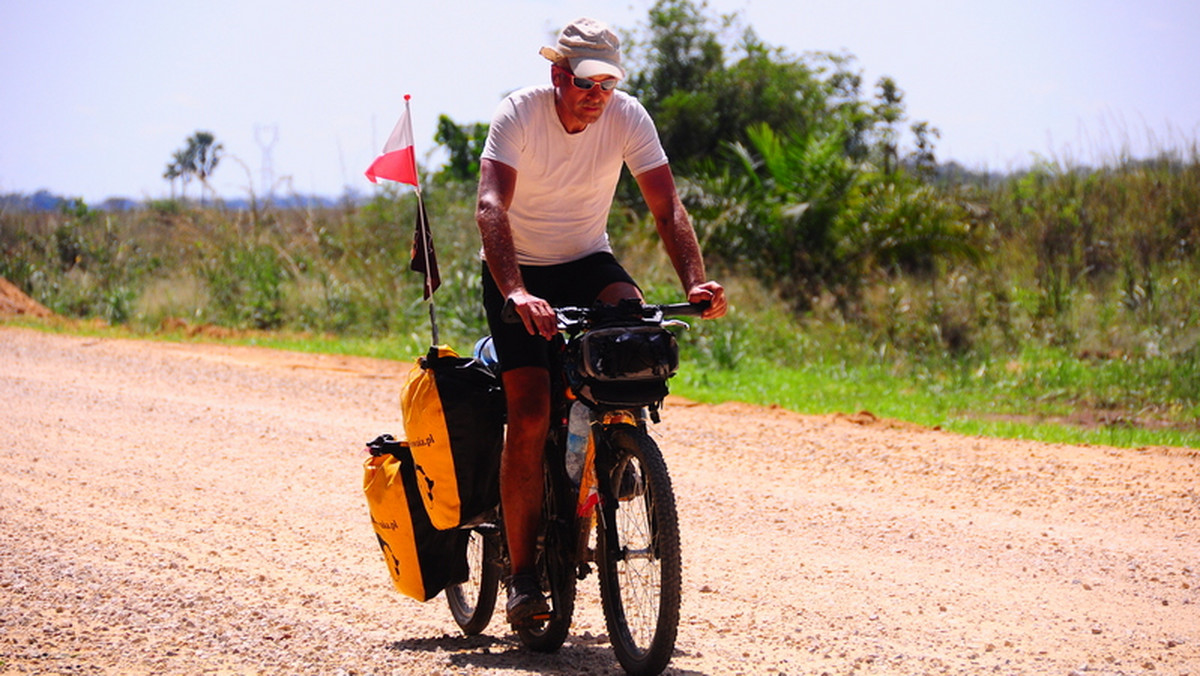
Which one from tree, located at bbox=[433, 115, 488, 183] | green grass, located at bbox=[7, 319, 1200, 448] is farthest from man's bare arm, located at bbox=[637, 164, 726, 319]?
tree, located at bbox=[433, 115, 488, 183]

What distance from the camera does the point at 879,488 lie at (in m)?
7.24

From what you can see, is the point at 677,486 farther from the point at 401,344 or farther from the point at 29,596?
the point at 401,344

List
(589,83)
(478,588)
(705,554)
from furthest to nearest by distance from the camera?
(705,554)
(478,588)
(589,83)

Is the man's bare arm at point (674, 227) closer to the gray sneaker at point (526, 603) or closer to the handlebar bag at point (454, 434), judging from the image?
the handlebar bag at point (454, 434)

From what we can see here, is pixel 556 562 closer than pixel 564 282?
Yes

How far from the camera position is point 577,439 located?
403cm

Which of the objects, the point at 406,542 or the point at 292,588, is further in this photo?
the point at 292,588

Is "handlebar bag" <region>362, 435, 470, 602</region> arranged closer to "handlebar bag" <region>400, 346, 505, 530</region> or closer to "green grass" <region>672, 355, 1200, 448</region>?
"handlebar bag" <region>400, 346, 505, 530</region>

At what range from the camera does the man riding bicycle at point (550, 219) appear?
4027mm

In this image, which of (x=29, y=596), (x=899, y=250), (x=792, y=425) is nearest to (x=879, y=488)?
(x=792, y=425)

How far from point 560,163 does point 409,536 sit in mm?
1503

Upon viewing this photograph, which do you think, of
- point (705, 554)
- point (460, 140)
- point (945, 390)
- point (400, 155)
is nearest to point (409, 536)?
point (400, 155)

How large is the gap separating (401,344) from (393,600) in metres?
10.2

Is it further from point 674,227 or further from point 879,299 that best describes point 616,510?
point 879,299
